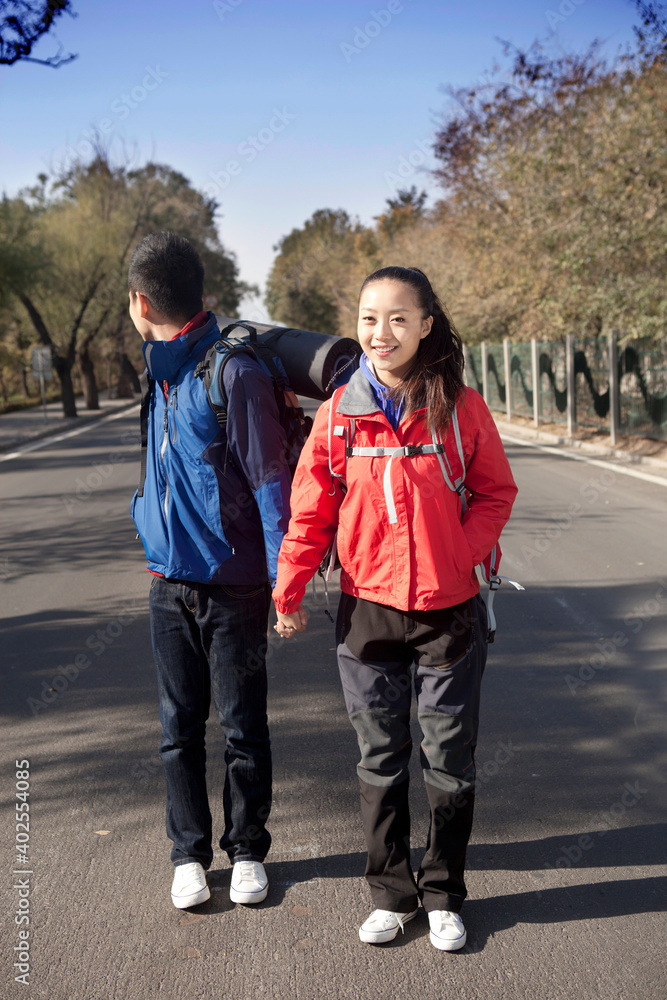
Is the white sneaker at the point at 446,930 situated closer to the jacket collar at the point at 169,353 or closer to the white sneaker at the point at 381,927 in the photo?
the white sneaker at the point at 381,927

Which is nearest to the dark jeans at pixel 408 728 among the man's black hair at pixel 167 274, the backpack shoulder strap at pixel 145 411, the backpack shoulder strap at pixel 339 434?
the backpack shoulder strap at pixel 339 434

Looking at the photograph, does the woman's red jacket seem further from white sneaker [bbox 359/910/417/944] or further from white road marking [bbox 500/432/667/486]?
white road marking [bbox 500/432/667/486]

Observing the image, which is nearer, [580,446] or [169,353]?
[169,353]

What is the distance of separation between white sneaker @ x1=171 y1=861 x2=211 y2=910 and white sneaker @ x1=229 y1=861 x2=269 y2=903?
0.30 feet

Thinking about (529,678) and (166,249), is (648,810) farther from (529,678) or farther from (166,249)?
(166,249)

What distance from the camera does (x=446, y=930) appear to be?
253cm

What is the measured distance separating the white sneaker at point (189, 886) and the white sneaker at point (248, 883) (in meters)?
0.09

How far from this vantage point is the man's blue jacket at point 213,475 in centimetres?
260

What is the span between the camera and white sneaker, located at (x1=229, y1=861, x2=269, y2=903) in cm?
276

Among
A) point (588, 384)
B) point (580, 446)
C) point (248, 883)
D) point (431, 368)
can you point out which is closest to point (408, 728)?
point (248, 883)

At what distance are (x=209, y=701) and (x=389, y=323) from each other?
1.32 m

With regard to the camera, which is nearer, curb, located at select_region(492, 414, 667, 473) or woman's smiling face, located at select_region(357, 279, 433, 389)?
woman's smiling face, located at select_region(357, 279, 433, 389)

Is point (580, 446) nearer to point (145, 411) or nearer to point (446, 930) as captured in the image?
point (145, 411)

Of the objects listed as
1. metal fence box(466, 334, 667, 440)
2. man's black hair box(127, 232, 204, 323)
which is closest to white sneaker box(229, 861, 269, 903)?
man's black hair box(127, 232, 204, 323)
